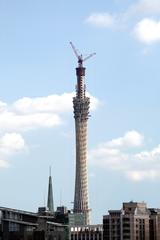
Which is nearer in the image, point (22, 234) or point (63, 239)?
point (22, 234)

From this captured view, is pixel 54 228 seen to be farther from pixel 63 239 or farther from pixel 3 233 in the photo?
pixel 3 233

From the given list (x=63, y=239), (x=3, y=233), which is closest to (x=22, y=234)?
(x=3, y=233)

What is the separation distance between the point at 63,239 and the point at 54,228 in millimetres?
9031

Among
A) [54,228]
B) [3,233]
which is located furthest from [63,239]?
[3,233]

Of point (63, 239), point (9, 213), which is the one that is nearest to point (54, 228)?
point (63, 239)

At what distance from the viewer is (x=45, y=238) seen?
173125mm

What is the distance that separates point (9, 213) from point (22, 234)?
668 centimetres

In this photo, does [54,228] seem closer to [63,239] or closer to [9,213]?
[63,239]

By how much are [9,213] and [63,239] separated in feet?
61.5

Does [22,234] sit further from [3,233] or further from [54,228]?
[54,228]

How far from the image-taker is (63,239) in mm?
187750

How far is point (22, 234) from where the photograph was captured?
17325 cm

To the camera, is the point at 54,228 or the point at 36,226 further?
the point at 54,228

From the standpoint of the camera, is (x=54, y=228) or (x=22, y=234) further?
(x=54, y=228)
